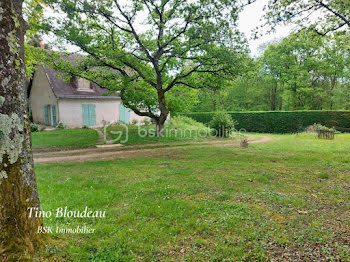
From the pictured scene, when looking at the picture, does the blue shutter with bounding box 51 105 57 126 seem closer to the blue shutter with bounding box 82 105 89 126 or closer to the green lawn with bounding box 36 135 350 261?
the blue shutter with bounding box 82 105 89 126

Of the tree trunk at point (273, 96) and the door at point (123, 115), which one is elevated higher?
the tree trunk at point (273, 96)

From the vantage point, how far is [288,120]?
23094mm

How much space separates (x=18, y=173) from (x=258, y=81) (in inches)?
1409

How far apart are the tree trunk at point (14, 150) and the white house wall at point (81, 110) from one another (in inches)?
670

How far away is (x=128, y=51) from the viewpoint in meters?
11.5

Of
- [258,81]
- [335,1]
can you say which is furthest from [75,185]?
[258,81]

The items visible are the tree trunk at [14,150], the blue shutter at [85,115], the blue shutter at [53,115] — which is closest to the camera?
the tree trunk at [14,150]

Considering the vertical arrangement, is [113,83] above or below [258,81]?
below

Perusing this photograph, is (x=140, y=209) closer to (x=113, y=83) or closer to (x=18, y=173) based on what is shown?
(x=18, y=173)

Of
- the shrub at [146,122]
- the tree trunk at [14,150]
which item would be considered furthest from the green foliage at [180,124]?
the tree trunk at [14,150]

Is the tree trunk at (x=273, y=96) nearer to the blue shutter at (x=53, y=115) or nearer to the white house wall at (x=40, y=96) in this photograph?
the white house wall at (x=40, y=96)

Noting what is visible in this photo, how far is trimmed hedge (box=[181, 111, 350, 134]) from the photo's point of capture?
20.9 metres

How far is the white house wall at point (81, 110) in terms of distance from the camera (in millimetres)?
17859

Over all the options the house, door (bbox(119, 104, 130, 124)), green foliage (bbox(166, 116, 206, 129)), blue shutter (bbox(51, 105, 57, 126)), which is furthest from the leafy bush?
green foliage (bbox(166, 116, 206, 129))
